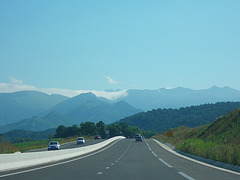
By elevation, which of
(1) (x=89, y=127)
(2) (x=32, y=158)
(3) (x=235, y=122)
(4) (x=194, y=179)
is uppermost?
(1) (x=89, y=127)

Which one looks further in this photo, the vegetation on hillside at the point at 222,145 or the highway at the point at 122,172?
the vegetation on hillside at the point at 222,145

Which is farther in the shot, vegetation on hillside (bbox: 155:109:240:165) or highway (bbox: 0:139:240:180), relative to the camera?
vegetation on hillside (bbox: 155:109:240:165)

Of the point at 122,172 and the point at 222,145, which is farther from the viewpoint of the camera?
the point at 222,145

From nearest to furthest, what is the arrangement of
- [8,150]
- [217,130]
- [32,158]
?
[32,158] < [8,150] < [217,130]

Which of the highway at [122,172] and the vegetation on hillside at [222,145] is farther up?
the vegetation on hillside at [222,145]

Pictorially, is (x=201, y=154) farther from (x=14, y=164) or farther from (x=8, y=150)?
(x=8, y=150)

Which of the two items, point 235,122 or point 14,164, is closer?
point 14,164

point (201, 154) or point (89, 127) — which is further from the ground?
point (89, 127)

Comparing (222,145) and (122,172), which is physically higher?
(222,145)

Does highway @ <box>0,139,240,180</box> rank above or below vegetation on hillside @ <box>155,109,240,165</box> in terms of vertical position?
below

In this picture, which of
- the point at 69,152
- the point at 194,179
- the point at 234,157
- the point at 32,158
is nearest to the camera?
the point at 194,179

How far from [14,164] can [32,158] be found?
3.38 meters

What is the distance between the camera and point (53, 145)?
5491 centimetres

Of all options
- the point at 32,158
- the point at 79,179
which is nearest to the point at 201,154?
the point at 32,158
